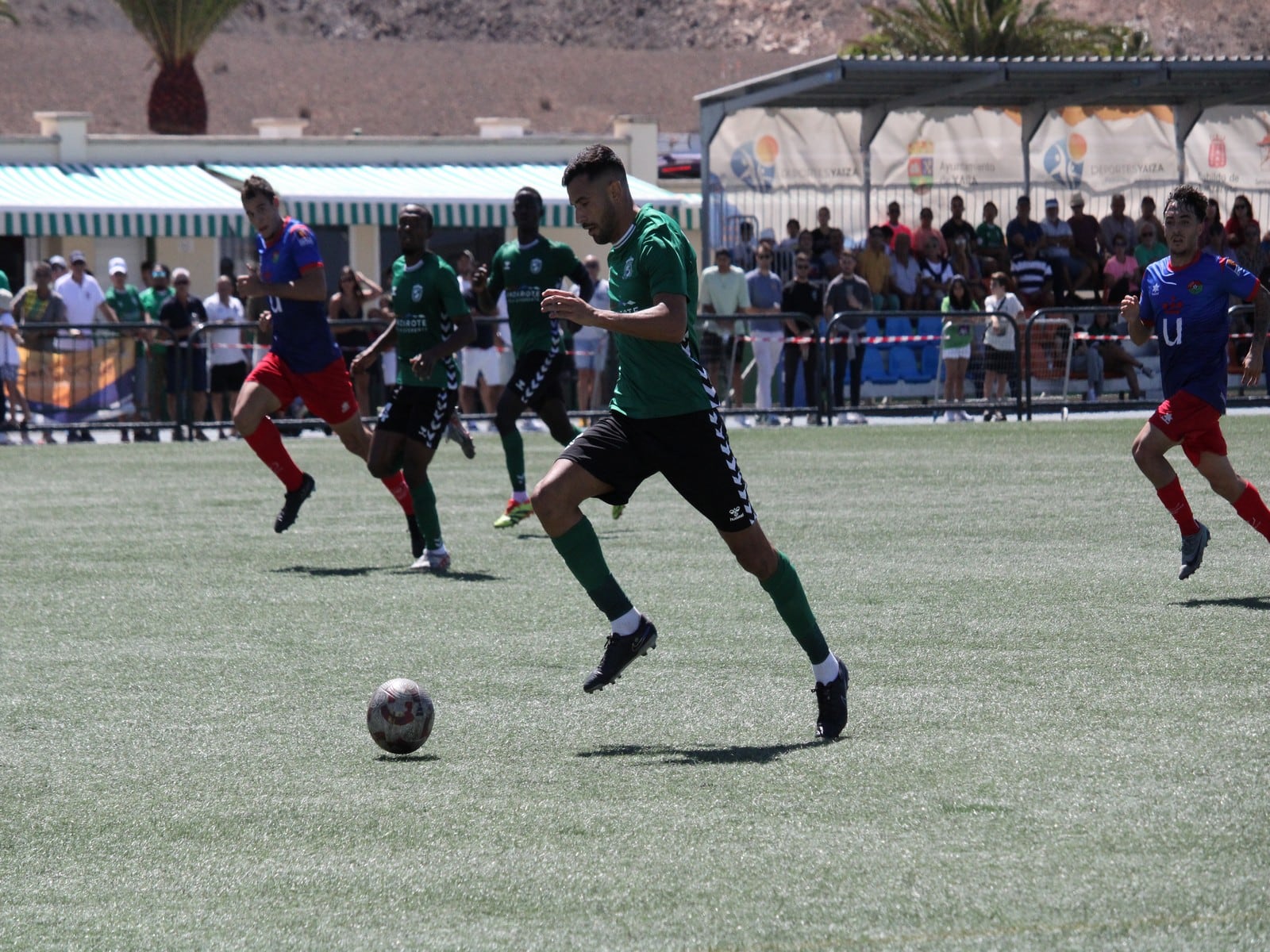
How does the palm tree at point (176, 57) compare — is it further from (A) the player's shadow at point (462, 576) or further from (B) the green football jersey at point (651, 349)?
(B) the green football jersey at point (651, 349)

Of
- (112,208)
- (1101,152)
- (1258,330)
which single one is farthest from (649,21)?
(1258,330)

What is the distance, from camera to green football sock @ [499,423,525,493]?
40.7ft

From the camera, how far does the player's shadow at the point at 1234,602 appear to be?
8.38m

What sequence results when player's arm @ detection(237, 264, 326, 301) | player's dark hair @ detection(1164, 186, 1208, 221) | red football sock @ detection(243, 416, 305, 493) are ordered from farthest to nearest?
red football sock @ detection(243, 416, 305, 493) → player's arm @ detection(237, 264, 326, 301) → player's dark hair @ detection(1164, 186, 1208, 221)

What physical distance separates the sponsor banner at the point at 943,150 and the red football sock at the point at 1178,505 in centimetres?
1753

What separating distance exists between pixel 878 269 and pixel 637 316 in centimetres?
1745

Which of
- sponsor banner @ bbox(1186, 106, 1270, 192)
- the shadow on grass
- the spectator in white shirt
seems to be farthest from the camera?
sponsor banner @ bbox(1186, 106, 1270, 192)

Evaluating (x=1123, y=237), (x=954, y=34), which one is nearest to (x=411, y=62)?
(x=954, y=34)

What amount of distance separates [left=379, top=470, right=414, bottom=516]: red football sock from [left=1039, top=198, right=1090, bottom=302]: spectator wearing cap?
48.7 feet

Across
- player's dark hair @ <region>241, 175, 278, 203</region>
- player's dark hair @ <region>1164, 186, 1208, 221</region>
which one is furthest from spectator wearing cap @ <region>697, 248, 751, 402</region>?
player's dark hair @ <region>1164, 186, 1208, 221</region>

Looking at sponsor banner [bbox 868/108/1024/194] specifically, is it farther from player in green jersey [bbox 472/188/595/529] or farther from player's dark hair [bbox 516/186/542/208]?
player's dark hair [bbox 516/186/542/208]

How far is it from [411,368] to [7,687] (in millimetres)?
3922

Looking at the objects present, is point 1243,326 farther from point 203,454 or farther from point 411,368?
point 411,368

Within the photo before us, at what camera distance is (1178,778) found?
514cm
